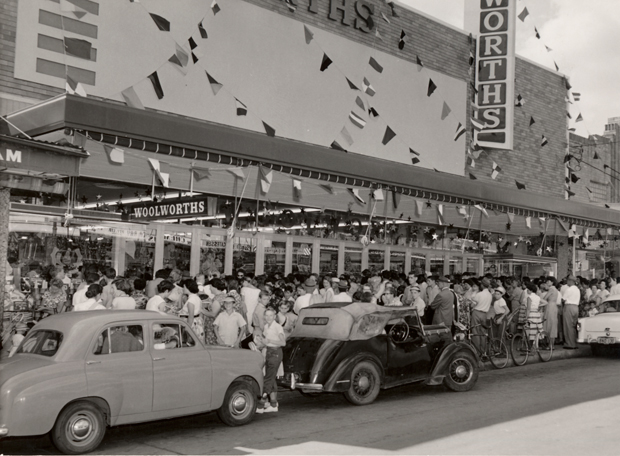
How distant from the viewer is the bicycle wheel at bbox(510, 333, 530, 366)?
1477cm

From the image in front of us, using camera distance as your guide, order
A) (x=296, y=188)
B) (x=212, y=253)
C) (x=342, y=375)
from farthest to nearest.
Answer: (x=212, y=253) < (x=296, y=188) < (x=342, y=375)

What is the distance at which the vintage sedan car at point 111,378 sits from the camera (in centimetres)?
684

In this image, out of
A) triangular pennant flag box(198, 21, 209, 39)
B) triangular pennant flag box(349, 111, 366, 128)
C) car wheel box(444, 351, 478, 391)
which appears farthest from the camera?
triangular pennant flag box(349, 111, 366, 128)

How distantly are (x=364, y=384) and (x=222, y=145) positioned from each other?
5.04 m

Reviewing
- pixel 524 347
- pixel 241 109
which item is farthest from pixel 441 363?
pixel 241 109

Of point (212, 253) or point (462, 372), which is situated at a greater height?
point (212, 253)

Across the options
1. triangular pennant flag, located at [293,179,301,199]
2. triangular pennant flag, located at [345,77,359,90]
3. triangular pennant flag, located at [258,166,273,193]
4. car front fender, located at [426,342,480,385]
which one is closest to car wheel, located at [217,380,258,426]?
car front fender, located at [426,342,480,385]

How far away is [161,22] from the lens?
14188 mm

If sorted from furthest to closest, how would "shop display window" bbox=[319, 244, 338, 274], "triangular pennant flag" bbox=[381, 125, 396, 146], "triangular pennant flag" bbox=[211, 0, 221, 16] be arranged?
"shop display window" bbox=[319, 244, 338, 274] < "triangular pennant flag" bbox=[381, 125, 396, 146] < "triangular pennant flag" bbox=[211, 0, 221, 16]

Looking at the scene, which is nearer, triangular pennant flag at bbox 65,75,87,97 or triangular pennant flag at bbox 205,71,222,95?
triangular pennant flag at bbox 65,75,87,97

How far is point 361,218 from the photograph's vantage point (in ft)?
66.3

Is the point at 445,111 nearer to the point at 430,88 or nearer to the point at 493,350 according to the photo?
the point at 430,88

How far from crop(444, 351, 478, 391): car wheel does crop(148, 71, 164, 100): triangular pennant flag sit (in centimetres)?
805

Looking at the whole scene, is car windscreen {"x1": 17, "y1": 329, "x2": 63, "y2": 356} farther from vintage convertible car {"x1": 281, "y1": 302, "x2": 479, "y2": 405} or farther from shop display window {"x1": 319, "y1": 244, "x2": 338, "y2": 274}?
shop display window {"x1": 319, "y1": 244, "x2": 338, "y2": 274}
